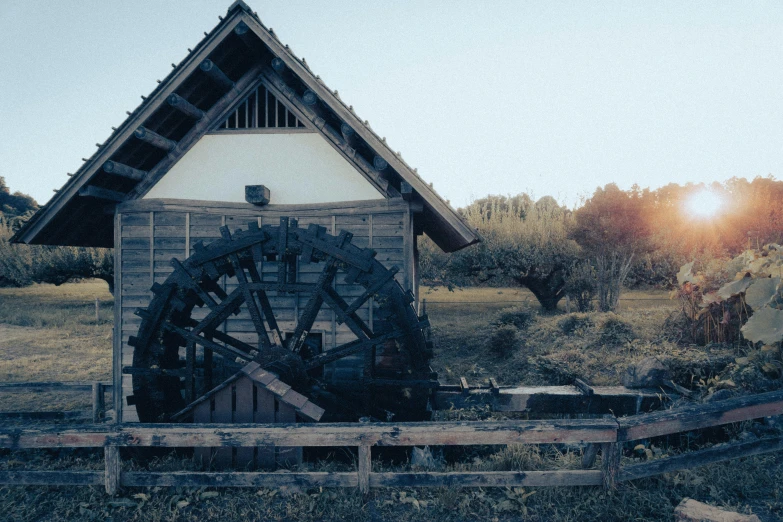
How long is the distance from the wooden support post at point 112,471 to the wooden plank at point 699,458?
4417 mm

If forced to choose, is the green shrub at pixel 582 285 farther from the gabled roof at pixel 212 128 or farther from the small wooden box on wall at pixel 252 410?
the small wooden box on wall at pixel 252 410

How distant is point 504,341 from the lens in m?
12.8

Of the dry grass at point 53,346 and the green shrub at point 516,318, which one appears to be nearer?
the dry grass at point 53,346

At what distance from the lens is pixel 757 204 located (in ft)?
55.7

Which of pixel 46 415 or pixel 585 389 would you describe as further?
pixel 46 415

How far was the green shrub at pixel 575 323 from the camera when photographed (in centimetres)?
1196

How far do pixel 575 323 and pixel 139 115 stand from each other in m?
11.3

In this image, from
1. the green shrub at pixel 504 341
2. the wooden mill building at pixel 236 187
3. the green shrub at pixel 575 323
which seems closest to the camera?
the wooden mill building at pixel 236 187

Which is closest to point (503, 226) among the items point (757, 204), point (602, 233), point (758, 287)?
point (602, 233)

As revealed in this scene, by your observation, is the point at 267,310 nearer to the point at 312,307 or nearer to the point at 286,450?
the point at 312,307

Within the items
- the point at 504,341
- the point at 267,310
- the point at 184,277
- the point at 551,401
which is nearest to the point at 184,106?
the point at 184,277

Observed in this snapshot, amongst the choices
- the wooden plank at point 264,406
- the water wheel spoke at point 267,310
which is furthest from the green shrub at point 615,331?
the wooden plank at point 264,406

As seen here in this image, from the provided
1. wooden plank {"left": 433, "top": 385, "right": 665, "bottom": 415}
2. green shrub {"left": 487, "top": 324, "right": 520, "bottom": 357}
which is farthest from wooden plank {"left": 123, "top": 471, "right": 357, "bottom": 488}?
green shrub {"left": 487, "top": 324, "right": 520, "bottom": 357}

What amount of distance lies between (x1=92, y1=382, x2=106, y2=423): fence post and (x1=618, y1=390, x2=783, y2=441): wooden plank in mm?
7592
